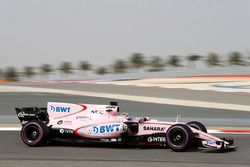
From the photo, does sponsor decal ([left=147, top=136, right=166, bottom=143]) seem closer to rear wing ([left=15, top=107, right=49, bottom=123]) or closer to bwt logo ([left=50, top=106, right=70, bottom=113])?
bwt logo ([left=50, top=106, right=70, bottom=113])

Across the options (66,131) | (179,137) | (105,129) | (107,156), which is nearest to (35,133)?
(66,131)

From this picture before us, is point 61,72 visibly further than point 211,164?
Yes

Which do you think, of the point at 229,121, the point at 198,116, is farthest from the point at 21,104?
the point at 229,121

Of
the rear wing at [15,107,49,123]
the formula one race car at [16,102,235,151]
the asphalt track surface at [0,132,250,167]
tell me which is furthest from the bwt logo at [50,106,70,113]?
the asphalt track surface at [0,132,250,167]

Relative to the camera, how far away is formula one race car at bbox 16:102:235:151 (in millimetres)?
8031

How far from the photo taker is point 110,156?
25.6 feet

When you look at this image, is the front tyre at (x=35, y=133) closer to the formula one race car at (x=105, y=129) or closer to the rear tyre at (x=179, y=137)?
the formula one race car at (x=105, y=129)

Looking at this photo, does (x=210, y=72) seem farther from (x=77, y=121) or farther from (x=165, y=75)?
(x=77, y=121)

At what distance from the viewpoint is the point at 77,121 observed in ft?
29.0

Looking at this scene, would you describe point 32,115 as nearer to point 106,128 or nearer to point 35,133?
point 35,133

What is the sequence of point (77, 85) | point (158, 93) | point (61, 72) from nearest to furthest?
point (158, 93), point (77, 85), point (61, 72)

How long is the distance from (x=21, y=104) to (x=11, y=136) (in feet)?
20.2

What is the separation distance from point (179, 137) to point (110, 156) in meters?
1.08

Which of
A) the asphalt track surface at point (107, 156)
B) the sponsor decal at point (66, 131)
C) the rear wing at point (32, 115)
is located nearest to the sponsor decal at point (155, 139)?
the asphalt track surface at point (107, 156)
